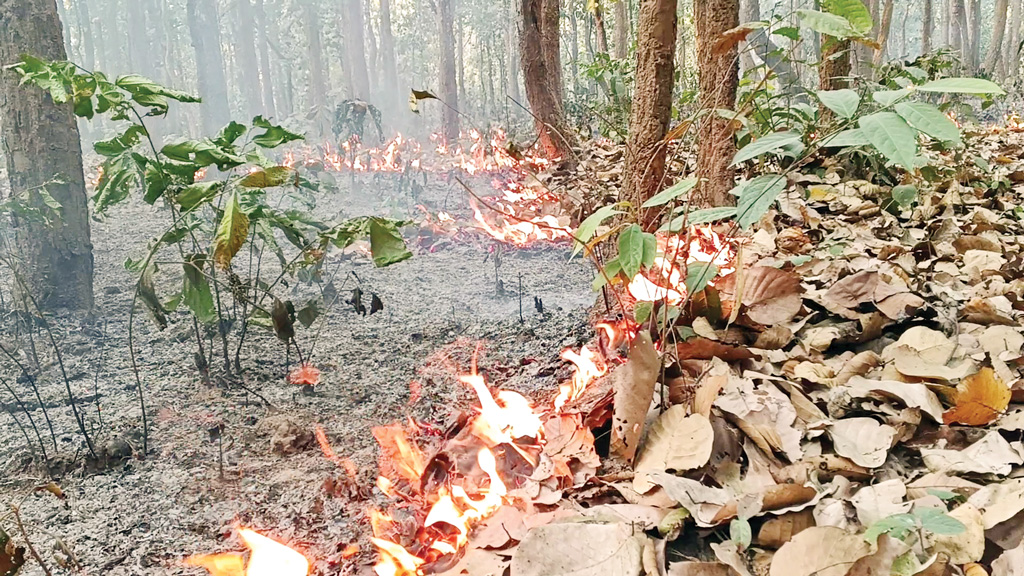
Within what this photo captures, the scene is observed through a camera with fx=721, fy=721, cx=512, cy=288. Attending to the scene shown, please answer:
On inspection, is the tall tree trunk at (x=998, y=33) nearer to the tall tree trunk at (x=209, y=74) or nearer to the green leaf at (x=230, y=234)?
the green leaf at (x=230, y=234)

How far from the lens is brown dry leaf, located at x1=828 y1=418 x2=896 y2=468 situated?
129cm

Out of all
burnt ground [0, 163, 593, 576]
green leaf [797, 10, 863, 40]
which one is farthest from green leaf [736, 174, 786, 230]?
burnt ground [0, 163, 593, 576]

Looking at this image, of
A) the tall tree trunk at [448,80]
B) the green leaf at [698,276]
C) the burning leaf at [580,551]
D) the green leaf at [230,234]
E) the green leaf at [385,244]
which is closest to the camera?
the burning leaf at [580,551]

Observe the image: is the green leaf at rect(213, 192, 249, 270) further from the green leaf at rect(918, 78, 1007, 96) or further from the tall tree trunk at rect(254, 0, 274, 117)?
the tall tree trunk at rect(254, 0, 274, 117)

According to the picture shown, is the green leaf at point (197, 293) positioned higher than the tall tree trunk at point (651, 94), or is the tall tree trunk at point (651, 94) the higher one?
the tall tree trunk at point (651, 94)

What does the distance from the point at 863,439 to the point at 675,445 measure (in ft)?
1.12

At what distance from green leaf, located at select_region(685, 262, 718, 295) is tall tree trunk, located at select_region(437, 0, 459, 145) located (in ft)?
37.0

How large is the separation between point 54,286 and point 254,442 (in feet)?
8.61

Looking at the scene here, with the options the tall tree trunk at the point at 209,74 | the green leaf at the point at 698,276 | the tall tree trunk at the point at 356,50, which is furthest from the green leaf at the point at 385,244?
the tall tree trunk at the point at 356,50

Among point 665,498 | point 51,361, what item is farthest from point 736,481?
point 51,361

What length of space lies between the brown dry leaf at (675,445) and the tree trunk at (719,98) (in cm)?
169

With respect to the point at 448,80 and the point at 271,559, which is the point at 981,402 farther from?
the point at 448,80

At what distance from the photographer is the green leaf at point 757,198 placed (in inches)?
52.7

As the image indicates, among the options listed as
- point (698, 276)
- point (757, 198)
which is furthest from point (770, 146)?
point (698, 276)
